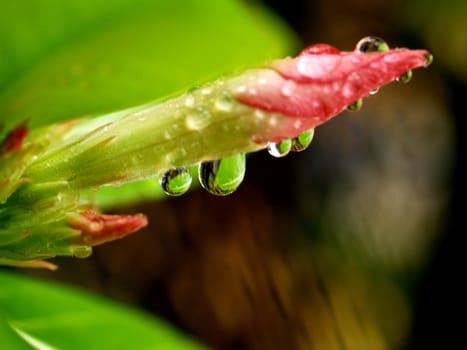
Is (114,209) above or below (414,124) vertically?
below

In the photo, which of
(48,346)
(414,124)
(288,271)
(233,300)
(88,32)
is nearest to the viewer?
(48,346)

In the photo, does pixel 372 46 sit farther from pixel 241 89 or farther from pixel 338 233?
Result: pixel 338 233

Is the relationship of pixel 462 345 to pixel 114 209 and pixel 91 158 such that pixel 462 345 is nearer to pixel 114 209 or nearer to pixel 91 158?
pixel 114 209

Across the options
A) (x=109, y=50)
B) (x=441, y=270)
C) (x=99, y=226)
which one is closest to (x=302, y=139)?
(x=99, y=226)

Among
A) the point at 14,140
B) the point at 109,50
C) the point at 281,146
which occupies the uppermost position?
the point at 109,50

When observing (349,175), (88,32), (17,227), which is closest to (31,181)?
(17,227)

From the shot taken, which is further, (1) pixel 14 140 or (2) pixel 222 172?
(1) pixel 14 140
